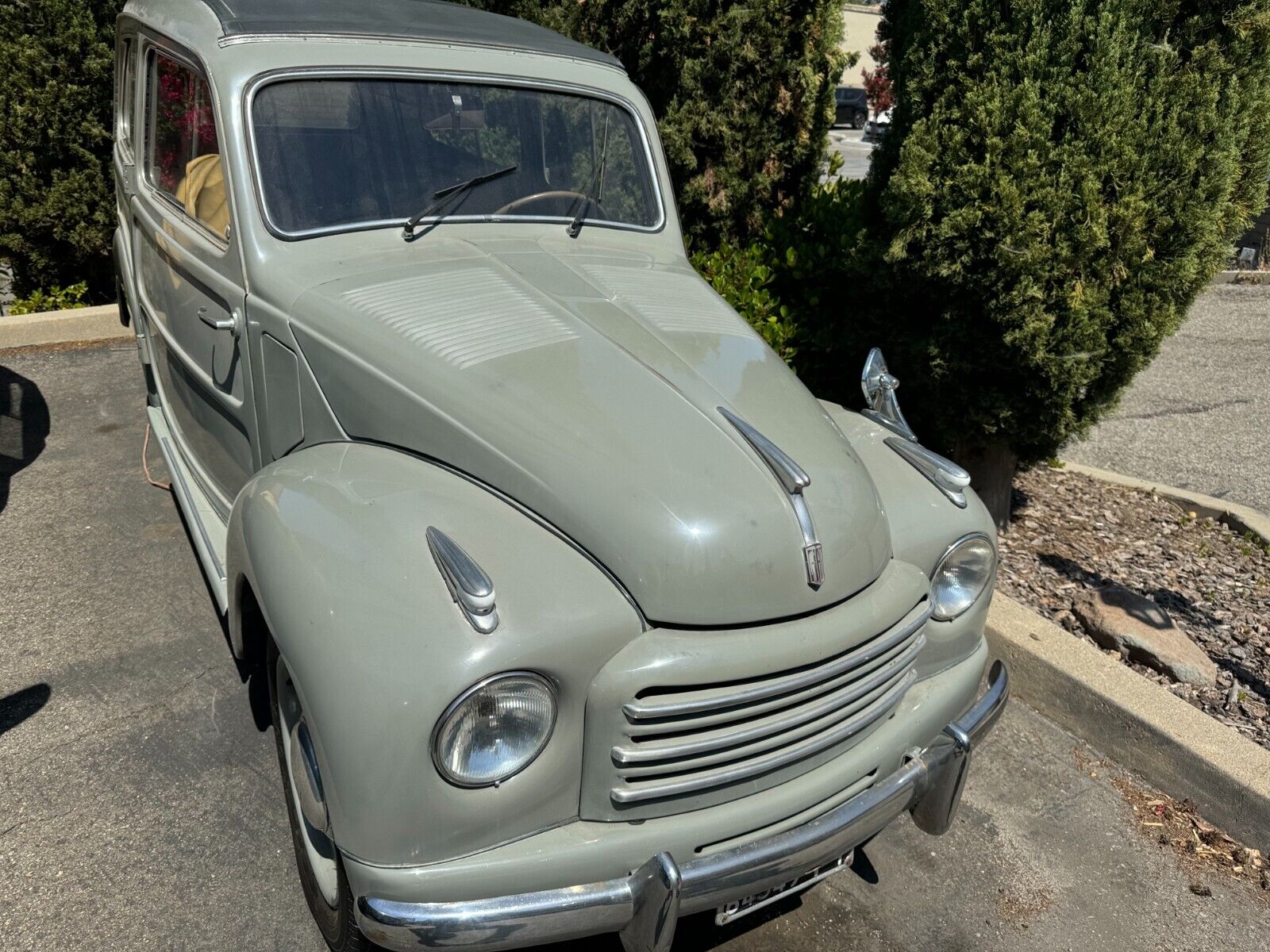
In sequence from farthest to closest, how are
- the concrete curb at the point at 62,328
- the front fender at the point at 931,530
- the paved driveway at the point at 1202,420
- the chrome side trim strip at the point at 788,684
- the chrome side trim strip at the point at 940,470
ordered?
the concrete curb at the point at 62,328, the paved driveway at the point at 1202,420, the chrome side trim strip at the point at 940,470, the front fender at the point at 931,530, the chrome side trim strip at the point at 788,684

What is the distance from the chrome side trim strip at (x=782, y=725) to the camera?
193 centimetres

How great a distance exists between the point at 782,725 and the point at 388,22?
2.65 meters

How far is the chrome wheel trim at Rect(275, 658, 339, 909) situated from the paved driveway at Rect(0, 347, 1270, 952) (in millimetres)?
250

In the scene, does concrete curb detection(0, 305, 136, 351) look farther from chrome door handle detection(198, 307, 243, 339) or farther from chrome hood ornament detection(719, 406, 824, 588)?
chrome hood ornament detection(719, 406, 824, 588)

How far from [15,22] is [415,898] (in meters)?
7.14

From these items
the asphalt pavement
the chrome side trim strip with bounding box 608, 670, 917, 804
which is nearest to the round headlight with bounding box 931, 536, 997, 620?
the chrome side trim strip with bounding box 608, 670, 917, 804

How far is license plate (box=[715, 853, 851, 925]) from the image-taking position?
211 cm

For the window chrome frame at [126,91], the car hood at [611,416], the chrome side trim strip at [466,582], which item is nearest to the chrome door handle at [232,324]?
the car hood at [611,416]

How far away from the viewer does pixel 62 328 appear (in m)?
6.70

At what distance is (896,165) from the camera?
434cm

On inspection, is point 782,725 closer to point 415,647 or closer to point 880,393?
point 415,647

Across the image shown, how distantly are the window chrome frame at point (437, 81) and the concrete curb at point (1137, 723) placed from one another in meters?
2.06

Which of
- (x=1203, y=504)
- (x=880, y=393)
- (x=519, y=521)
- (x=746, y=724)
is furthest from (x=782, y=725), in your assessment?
(x=1203, y=504)

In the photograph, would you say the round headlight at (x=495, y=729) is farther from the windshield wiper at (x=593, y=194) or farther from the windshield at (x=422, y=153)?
the windshield wiper at (x=593, y=194)
